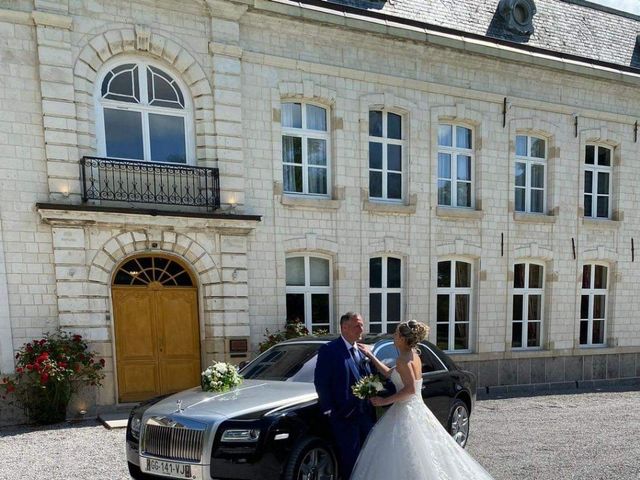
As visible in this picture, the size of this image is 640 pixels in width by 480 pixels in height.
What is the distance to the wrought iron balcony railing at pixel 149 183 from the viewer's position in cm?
787

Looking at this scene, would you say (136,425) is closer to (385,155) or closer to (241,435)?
(241,435)

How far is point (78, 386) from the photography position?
25.0 feet

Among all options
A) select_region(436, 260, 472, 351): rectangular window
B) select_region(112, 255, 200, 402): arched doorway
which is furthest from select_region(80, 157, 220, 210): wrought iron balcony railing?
select_region(436, 260, 472, 351): rectangular window

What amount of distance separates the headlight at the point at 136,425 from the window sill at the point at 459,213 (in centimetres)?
802

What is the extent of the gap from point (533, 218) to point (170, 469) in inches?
410

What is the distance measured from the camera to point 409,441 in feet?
12.6

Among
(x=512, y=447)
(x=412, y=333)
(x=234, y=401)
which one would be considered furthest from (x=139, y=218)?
(x=512, y=447)

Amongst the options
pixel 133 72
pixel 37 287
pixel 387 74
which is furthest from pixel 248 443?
pixel 387 74

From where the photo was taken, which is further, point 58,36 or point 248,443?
point 58,36

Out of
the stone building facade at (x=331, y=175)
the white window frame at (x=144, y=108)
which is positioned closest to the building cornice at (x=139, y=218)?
the stone building facade at (x=331, y=175)

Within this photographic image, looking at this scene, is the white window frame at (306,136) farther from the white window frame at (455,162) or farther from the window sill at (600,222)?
the window sill at (600,222)

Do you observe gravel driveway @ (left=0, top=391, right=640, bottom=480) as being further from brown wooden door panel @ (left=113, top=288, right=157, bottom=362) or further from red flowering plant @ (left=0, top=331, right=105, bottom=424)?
brown wooden door panel @ (left=113, top=288, right=157, bottom=362)

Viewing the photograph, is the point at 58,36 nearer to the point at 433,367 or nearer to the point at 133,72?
the point at 133,72

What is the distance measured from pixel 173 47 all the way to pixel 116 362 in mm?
6013
